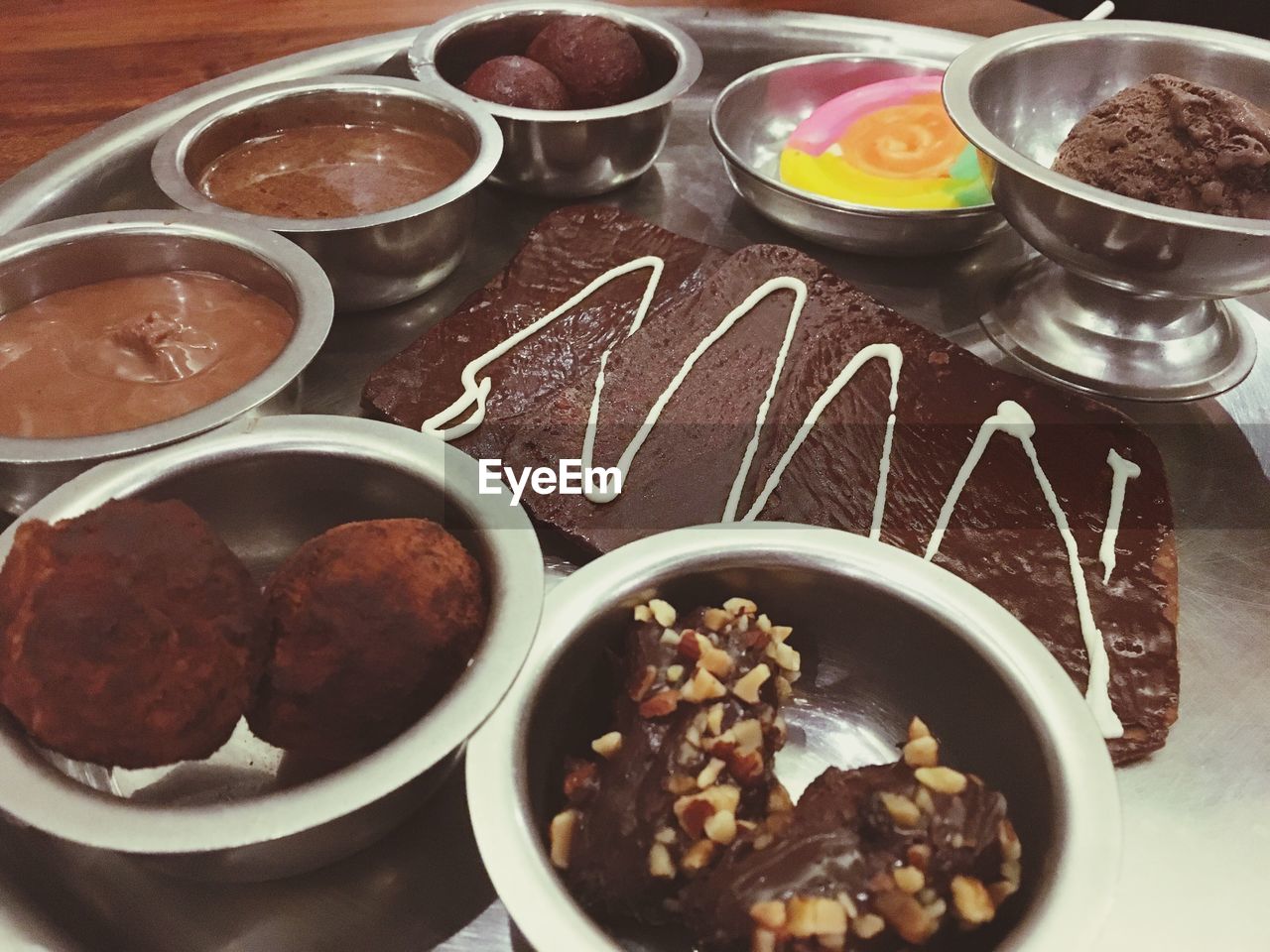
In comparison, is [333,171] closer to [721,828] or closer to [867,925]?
[721,828]

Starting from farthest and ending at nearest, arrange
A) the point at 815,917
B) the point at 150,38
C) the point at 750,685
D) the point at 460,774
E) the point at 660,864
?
1. the point at 150,38
2. the point at 460,774
3. the point at 750,685
4. the point at 660,864
5. the point at 815,917

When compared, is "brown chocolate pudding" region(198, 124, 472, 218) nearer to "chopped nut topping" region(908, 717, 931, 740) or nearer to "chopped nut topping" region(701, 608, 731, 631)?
"chopped nut topping" region(701, 608, 731, 631)

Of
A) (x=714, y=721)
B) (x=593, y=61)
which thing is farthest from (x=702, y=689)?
(x=593, y=61)

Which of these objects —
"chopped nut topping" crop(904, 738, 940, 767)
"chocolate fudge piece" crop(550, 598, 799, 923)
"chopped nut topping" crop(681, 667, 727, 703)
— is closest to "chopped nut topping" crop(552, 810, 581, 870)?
"chocolate fudge piece" crop(550, 598, 799, 923)

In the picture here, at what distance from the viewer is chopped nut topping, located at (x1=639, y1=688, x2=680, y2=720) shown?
48.4 inches

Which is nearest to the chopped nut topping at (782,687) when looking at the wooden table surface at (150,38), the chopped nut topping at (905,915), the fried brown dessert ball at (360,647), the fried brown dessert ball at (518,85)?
the chopped nut topping at (905,915)

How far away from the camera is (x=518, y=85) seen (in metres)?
2.55

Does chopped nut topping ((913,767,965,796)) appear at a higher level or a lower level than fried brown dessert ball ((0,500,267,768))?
lower

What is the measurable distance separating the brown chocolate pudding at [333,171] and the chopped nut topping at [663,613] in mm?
1346

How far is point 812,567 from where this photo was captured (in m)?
1.47

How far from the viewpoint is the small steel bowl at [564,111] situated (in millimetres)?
2479

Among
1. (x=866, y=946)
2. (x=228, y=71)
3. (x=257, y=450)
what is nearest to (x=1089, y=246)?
(x=866, y=946)

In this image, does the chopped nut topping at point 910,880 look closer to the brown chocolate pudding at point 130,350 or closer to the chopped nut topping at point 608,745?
the chopped nut topping at point 608,745

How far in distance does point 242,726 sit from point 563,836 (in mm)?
621
